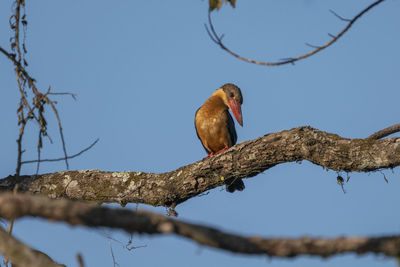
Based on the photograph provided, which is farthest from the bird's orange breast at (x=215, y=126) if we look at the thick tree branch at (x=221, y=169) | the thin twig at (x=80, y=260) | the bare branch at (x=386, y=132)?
the thin twig at (x=80, y=260)

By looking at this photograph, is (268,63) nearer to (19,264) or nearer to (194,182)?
(19,264)

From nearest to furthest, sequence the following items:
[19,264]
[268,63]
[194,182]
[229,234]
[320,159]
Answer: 1. [229,234]
2. [19,264]
3. [268,63]
4. [320,159]
5. [194,182]

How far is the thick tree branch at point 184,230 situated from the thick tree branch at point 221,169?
7.10ft

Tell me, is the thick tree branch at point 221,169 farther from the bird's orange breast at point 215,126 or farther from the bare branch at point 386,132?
the bird's orange breast at point 215,126

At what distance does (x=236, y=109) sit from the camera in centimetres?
677

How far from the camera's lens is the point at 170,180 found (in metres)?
4.43

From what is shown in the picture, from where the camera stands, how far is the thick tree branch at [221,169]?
3833mm

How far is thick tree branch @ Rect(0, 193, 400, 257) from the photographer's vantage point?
5.70 ft

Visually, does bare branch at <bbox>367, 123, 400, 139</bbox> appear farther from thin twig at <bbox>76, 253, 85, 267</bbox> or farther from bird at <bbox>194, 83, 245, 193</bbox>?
thin twig at <bbox>76, 253, 85, 267</bbox>

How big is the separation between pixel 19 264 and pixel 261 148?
2.51 metres

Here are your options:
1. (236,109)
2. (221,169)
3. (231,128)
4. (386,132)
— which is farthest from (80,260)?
(236,109)

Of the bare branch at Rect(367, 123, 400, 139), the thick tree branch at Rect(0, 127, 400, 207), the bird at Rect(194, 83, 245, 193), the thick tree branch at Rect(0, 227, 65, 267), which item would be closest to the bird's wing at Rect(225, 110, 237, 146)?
the bird at Rect(194, 83, 245, 193)

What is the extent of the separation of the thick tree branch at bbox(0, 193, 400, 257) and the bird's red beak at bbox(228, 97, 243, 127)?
195 inches

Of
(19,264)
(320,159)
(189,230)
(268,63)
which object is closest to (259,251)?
(189,230)
